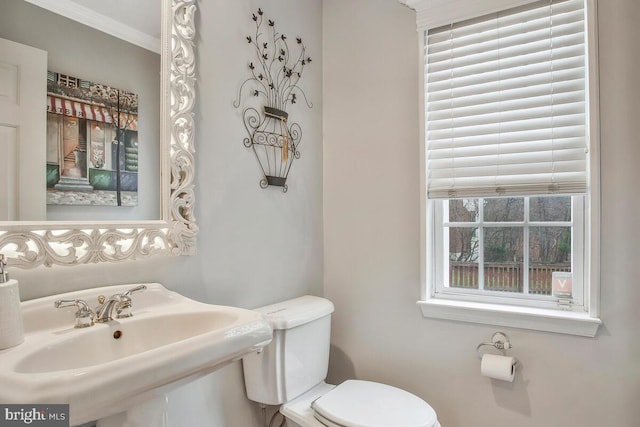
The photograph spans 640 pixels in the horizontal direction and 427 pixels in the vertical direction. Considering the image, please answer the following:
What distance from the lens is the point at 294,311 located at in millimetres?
1568

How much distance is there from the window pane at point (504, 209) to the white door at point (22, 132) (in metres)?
1.71

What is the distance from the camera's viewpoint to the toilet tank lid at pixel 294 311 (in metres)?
1.47

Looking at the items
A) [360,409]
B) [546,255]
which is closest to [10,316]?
[360,409]

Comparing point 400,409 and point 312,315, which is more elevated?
point 312,315

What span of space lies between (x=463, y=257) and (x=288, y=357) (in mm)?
954

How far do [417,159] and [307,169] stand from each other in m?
0.57

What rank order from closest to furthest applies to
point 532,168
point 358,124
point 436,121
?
point 532,168, point 436,121, point 358,124

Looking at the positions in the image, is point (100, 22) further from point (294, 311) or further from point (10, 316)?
point (294, 311)

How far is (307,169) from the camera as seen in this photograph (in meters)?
1.97

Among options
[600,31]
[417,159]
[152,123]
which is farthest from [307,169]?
[600,31]

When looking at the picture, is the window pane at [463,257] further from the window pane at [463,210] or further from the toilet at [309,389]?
the toilet at [309,389]

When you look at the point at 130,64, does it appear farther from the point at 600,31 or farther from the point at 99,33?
the point at 600,31

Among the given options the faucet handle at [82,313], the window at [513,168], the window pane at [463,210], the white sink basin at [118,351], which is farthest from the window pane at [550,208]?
the faucet handle at [82,313]

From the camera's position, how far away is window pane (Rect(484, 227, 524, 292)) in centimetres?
167
